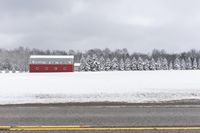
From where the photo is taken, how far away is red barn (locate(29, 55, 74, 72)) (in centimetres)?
8106

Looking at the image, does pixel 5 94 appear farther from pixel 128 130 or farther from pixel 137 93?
pixel 128 130

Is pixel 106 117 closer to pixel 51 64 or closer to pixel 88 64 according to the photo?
pixel 51 64

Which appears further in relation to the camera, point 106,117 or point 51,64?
point 51,64

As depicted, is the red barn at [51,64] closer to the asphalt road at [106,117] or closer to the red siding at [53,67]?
the red siding at [53,67]

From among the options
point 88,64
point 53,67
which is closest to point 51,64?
point 53,67

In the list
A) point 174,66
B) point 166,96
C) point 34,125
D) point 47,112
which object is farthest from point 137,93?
point 174,66

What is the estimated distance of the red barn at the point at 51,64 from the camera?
81062mm

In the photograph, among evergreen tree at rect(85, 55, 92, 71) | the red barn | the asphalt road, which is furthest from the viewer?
evergreen tree at rect(85, 55, 92, 71)

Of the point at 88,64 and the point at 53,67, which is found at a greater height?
the point at 88,64

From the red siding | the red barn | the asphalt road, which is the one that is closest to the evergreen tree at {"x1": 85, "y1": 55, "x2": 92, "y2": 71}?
the red barn

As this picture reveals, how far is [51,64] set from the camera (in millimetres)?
82812

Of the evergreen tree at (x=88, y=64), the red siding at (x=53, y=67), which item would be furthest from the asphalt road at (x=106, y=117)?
the evergreen tree at (x=88, y=64)

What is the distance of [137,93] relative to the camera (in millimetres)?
16219

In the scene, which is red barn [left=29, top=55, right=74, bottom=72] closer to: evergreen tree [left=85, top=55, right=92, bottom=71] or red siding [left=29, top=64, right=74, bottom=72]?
red siding [left=29, top=64, right=74, bottom=72]
